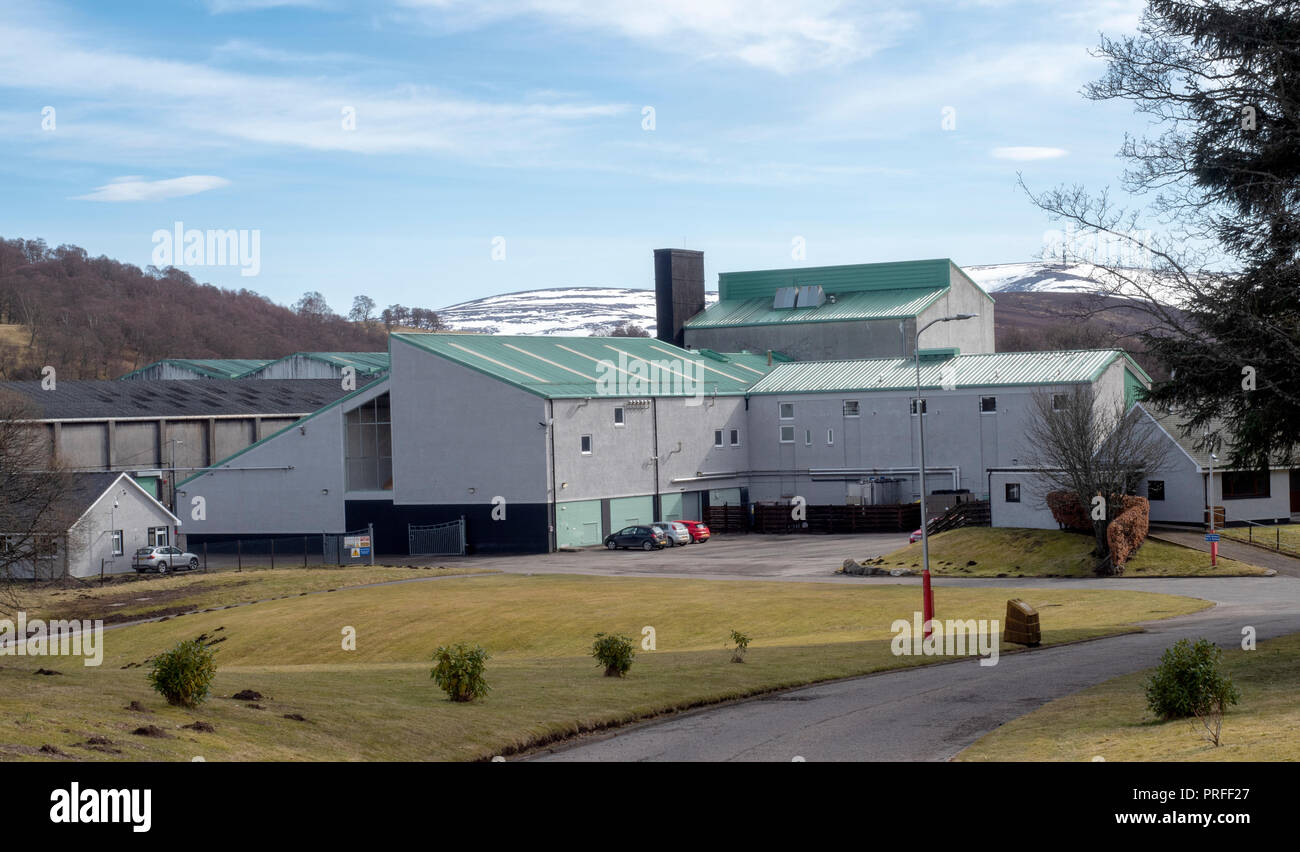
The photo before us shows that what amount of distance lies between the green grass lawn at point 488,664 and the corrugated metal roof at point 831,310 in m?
46.9

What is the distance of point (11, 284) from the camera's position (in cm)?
17462

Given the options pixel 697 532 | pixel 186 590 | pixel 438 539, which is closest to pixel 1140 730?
pixel 186 590

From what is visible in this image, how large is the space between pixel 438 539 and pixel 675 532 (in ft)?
42.4

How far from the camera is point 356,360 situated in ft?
→ 449

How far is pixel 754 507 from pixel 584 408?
44.5 ft

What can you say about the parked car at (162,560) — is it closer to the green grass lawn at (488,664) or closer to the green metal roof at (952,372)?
the green grass lawn at (488,664)

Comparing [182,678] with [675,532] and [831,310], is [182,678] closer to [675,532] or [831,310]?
[675,532]

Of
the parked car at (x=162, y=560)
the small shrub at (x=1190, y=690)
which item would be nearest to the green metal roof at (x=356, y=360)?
the parked car at (x=162, y=560)

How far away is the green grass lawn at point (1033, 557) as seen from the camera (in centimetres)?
5222

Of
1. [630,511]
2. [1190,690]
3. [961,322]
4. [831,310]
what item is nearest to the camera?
[1190,690]

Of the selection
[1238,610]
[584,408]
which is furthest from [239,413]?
[1238,610]
